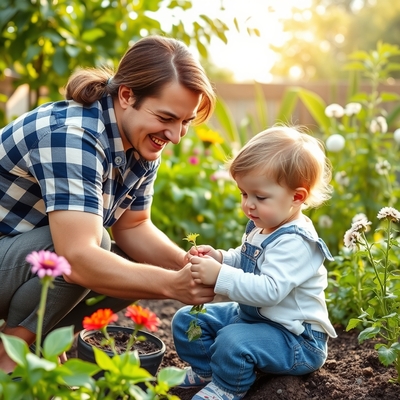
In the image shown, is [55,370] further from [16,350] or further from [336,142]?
[336,142]

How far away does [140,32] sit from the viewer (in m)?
3.47

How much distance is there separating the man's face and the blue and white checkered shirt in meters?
0.05

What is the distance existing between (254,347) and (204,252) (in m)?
0.32

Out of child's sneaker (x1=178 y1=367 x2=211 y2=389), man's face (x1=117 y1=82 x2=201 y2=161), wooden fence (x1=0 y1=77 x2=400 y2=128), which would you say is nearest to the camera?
man's face (x1=117 y1=82 x2=201 y2=161)

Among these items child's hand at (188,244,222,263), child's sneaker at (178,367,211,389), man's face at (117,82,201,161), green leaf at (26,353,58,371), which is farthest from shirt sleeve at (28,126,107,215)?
green leaf at (26,353,58,371)

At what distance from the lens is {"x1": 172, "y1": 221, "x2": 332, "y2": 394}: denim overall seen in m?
1.82

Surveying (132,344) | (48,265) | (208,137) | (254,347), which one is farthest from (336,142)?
(48,265)

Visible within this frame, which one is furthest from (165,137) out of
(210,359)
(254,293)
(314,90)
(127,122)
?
(314,90)

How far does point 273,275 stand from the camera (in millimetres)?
1767

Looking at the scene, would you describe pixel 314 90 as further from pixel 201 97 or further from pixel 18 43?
pixel 201 97

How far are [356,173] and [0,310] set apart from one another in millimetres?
2384

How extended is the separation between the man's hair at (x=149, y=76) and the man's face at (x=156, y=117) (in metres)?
0.02

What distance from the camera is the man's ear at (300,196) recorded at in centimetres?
187

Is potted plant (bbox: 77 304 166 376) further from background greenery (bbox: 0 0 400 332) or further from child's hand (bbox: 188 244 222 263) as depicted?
background greenery (bbox: 0 0 400 332)
